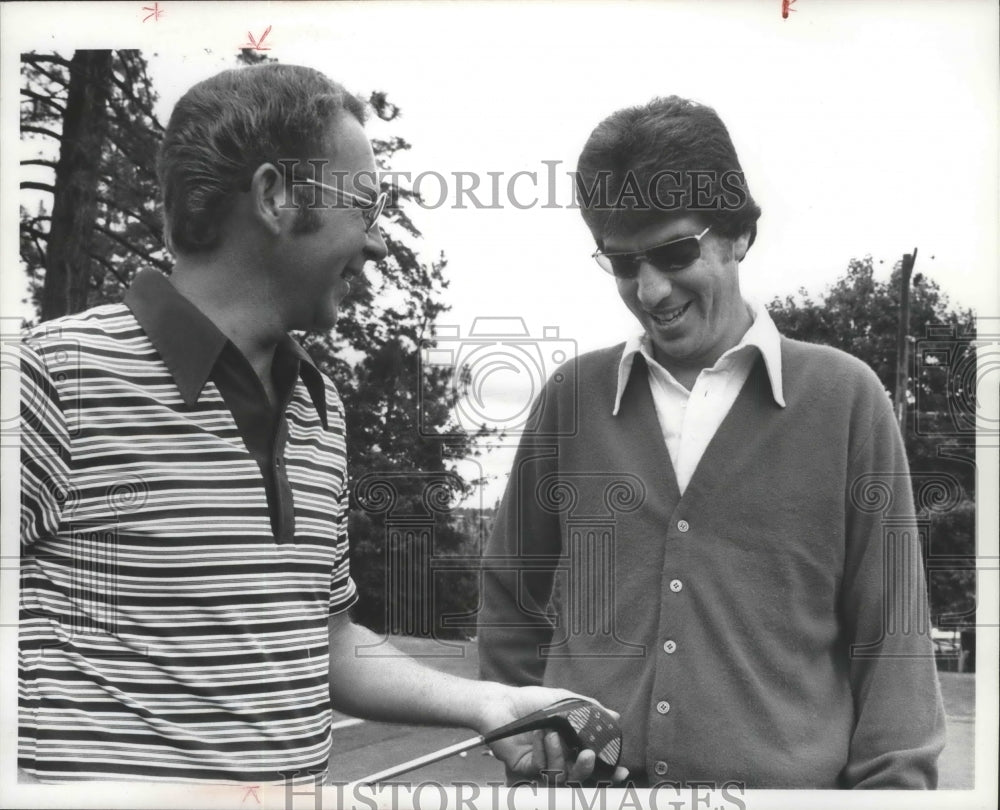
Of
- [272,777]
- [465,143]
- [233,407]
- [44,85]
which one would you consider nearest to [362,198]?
[465,143]

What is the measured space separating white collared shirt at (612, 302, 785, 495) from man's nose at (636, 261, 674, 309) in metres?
0.13

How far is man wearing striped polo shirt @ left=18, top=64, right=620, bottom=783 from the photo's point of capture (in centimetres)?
201

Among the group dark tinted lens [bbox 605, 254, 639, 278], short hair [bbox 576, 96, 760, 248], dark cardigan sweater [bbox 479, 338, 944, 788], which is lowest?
dark cardigan sweater [bbox 479, 338, 944, 788]

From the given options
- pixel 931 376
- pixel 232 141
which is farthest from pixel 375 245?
pixel 931 376

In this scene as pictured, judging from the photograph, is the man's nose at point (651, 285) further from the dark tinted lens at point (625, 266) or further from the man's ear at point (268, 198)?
the man's ear at point (268, 198)

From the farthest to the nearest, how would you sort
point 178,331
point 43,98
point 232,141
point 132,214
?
point 43,98 < point 132,214 < point 232,141 < point 178,331

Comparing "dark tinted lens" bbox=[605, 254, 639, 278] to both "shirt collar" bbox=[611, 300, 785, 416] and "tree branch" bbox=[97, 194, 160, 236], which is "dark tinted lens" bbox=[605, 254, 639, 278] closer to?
"shirt collar" bbox=[611, 300, 785, 416]

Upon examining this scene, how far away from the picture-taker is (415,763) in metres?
2.29

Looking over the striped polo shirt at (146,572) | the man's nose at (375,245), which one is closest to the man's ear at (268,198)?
the man's nose at (375,245)

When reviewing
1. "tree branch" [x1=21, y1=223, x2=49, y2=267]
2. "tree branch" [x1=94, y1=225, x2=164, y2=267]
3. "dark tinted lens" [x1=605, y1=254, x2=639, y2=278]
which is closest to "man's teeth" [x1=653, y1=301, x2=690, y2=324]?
"dark tinted lens" [x1=605, y1=254, x2=639, y2=278]

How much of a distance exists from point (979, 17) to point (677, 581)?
134 centimetres

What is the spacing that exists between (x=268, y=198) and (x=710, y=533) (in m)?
1.05

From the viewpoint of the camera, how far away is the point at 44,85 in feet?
8.09

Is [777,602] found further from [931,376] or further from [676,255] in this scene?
[676,255]
